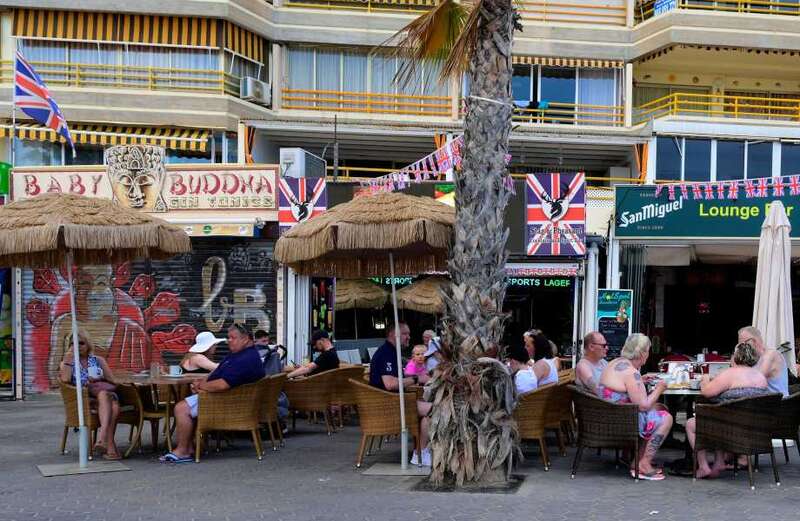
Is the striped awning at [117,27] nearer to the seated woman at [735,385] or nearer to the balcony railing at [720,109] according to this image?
the balcony railing at [720,109]

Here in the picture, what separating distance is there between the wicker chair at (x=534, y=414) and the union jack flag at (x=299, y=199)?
9234 millimetres

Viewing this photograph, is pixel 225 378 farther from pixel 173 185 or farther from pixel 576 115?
pixel 576 115

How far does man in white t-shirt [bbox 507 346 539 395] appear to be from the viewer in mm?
9766

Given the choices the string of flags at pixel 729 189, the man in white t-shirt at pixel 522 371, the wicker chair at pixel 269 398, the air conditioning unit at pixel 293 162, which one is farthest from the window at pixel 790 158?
the wicker chair at pixel 269 398

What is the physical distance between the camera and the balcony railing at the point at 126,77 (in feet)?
79.3

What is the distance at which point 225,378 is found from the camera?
960 centimetres

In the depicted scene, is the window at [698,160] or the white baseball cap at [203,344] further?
the window at [698,160]

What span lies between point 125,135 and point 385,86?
726cm

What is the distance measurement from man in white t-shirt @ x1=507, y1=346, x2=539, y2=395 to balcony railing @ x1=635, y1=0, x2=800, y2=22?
18907mm

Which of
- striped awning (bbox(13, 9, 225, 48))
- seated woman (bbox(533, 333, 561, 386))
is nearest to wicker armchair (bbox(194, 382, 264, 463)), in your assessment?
seated woman (bbox(533, 333, 561, 386))

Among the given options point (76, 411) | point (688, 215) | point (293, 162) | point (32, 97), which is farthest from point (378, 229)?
point (32, 97)

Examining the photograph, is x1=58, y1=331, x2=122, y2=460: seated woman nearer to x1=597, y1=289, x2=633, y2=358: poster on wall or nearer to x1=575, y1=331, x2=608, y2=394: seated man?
x1=575, y1=331, x2=608, y2=394: seated man

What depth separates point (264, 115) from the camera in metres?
25.4

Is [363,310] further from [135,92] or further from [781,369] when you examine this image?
[781,369]
